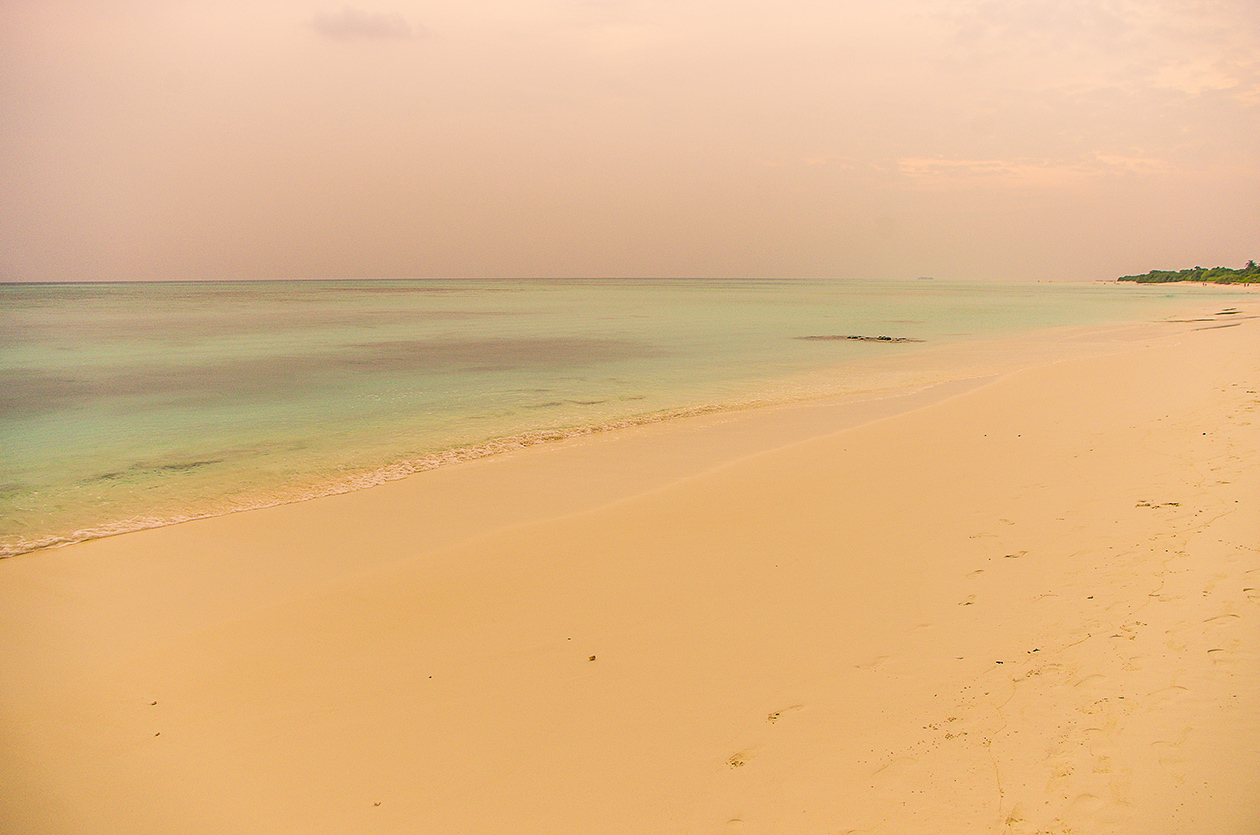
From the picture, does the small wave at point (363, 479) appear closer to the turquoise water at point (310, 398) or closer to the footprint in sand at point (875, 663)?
the turquoise water at point (310, 398)

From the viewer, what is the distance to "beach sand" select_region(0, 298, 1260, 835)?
2975mm

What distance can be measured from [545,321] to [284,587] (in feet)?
125

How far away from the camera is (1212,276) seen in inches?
4097

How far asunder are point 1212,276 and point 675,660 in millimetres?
138317

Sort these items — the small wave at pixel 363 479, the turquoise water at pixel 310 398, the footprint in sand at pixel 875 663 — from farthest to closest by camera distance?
1. the turquoise water at pixel 310 398
2. the small wave at pixel 363 479
3. the footprint in sand at pixel 875 663

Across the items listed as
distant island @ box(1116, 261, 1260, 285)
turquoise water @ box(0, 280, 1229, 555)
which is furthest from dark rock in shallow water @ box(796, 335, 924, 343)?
distant island @ box(1116, 261, 1260, 285)

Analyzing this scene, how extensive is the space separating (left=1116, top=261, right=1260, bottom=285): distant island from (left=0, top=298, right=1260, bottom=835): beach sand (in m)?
105

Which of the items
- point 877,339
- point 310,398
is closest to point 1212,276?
point 877,339

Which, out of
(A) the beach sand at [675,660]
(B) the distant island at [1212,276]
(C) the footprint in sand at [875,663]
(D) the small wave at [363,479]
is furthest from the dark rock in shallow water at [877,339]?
(B) the distant island at [1212,276]

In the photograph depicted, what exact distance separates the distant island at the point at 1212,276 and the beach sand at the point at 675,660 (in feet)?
346

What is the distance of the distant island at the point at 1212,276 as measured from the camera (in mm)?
87438

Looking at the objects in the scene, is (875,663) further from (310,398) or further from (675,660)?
(310,398)

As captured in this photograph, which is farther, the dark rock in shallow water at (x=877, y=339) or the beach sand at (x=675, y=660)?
the dark rock in shallow water at (x=877, y=339)

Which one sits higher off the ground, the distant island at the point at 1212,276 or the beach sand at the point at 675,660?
the distant island at the point at 1212,276
